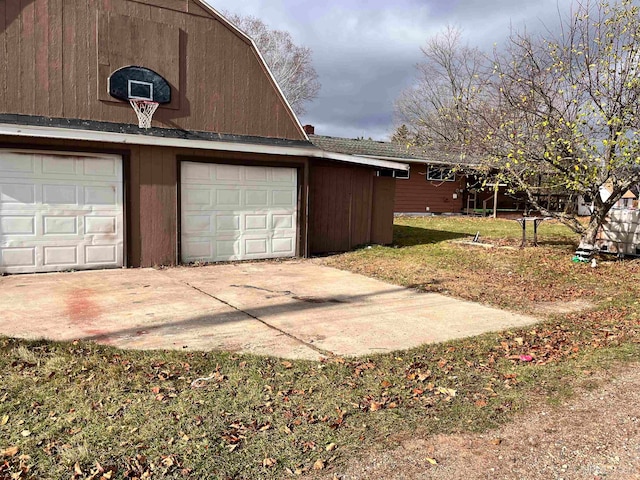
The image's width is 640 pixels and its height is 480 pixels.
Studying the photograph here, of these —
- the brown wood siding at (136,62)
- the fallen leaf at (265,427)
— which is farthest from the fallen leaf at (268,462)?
the brown wood siding at (136,62)

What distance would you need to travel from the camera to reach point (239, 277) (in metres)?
9.31

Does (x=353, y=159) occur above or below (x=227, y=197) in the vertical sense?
above

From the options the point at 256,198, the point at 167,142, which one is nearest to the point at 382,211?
the point at 256,198

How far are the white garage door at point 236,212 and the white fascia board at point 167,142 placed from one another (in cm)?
51

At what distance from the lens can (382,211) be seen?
1396 cm

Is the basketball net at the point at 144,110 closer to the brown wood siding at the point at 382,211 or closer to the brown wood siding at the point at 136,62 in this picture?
the brown wood siding at the point at 136,62

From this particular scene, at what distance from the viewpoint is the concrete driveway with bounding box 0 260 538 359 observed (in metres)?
5.27

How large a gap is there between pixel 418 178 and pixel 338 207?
13428 millimetres

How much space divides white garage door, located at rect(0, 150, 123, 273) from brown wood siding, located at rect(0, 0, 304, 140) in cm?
90

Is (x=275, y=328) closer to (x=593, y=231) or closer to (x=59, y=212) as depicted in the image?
(x=59, y=212)

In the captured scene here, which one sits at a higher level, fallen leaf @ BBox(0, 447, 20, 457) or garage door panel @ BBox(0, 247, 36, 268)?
garage door panel @ BBox(0, 247, 36, 268)

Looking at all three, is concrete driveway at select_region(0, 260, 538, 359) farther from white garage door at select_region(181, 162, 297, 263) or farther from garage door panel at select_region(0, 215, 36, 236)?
white garage door at select_region(181, 162, 297, 263)

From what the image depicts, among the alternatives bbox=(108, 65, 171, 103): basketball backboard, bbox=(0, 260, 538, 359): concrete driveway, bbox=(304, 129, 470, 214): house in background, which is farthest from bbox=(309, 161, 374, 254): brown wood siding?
bbox=(304, 129, 470, 214): house in background

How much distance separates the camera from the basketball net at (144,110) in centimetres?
966
